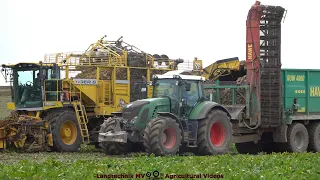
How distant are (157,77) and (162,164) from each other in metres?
5.42

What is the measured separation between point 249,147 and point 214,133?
331cm

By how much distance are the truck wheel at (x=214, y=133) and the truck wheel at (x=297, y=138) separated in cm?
279

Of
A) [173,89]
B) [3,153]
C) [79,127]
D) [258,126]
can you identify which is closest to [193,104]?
[173,89]

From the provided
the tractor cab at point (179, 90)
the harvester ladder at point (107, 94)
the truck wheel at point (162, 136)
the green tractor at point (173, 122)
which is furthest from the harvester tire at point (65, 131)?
the truck wheel at point (162, 136)

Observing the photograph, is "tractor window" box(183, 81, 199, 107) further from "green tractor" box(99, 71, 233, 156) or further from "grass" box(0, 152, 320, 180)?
"grass" box(0, 152, 320, 180)

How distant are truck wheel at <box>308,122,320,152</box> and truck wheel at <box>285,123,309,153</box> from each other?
231 mm

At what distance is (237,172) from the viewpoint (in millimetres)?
11125

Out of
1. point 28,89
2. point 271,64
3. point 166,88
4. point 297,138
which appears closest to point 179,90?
point 166,88

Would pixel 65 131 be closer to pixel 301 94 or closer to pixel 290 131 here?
pixel 290 131

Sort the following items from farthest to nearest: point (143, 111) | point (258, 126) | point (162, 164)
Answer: point (258, 126), point (143, 111), point (162, 164)

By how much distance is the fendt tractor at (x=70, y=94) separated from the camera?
1880 centimetres

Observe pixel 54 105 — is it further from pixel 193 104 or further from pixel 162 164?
pixel 162 164

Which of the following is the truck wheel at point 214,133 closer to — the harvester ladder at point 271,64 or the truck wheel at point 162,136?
the truck wheel at point 162,136

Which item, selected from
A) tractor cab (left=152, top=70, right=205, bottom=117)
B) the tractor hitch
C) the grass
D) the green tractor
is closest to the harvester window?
the green tractor
